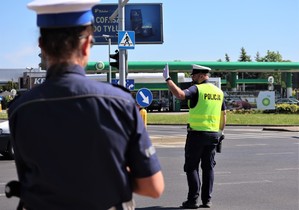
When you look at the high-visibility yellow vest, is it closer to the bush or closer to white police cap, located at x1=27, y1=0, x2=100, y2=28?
white police cap, located at x1=27, y1=0, x2=100, y2=28

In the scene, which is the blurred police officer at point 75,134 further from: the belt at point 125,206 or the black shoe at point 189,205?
the black shoe at point 189,205

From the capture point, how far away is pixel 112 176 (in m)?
2.24

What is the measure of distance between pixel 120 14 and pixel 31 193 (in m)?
17.1

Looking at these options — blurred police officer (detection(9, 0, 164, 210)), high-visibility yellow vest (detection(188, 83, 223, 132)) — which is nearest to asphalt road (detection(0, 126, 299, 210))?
high-visibility yellow vest (detection(188, 83, 223, 132))

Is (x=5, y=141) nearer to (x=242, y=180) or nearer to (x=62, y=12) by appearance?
(x=242, y=180)

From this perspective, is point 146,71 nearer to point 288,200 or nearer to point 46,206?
point 288,200

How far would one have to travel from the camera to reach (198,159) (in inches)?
296

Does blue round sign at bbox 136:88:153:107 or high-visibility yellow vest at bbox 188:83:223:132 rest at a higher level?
high-visibility yellow vest at bbox 188:83:223:132

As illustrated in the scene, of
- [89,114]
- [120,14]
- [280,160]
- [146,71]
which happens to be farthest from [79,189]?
[146,71]

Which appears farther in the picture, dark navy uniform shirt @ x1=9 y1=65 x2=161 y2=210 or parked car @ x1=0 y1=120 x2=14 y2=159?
parked car @ x1=0 y1=120 x2=14 y2=159

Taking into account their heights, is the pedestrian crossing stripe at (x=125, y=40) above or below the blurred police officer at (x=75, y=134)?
above

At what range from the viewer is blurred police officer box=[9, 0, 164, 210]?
2213mm

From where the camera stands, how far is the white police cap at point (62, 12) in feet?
7.32

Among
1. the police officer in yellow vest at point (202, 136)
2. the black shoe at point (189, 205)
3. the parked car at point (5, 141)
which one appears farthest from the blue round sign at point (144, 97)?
the black shoe at point (189, 205)
